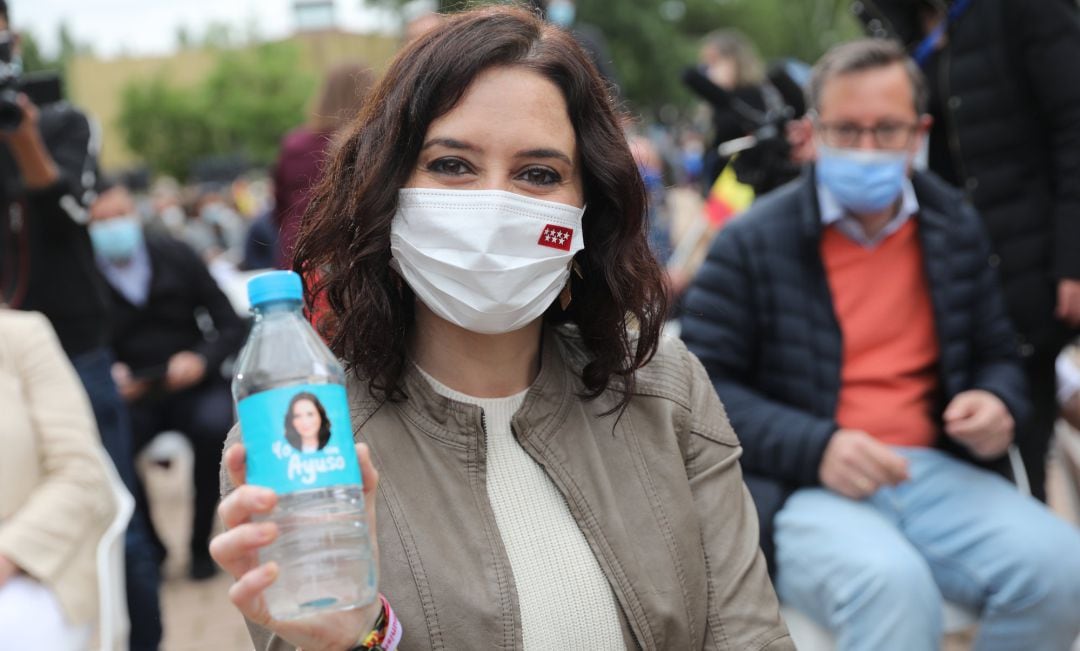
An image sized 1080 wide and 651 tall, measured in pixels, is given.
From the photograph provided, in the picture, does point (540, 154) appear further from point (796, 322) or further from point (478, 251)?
point (796, 322)

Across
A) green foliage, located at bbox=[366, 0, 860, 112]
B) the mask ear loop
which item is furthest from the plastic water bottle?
green foliage, located at bbox=[366, 0, 860, 112]

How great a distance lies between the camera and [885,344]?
3.25 meters

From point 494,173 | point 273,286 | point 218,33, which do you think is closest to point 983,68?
point 494,173

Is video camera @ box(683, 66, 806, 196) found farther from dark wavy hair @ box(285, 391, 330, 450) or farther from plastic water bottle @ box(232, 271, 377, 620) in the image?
dark wavy hair @ box(285, 391, 330, 450)

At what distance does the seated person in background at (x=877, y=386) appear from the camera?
2.81 metres

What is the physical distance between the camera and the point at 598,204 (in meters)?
2.25

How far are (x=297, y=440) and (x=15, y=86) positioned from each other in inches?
116

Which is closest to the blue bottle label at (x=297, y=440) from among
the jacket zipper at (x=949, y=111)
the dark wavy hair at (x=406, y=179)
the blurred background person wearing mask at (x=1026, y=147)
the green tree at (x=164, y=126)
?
the dark wavy hair at (x=406, y=179)

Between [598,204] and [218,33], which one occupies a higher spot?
[598,204]

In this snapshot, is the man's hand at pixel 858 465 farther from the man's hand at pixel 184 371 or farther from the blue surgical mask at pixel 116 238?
the blue surgical mask at pixel 116 238

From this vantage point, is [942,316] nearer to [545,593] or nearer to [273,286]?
[545,593]

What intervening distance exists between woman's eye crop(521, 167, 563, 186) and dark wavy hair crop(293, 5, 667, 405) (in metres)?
0.10

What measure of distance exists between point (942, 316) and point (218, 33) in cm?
7640

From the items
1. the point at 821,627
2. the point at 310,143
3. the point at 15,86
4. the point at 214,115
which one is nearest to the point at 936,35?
the point at 821,627
